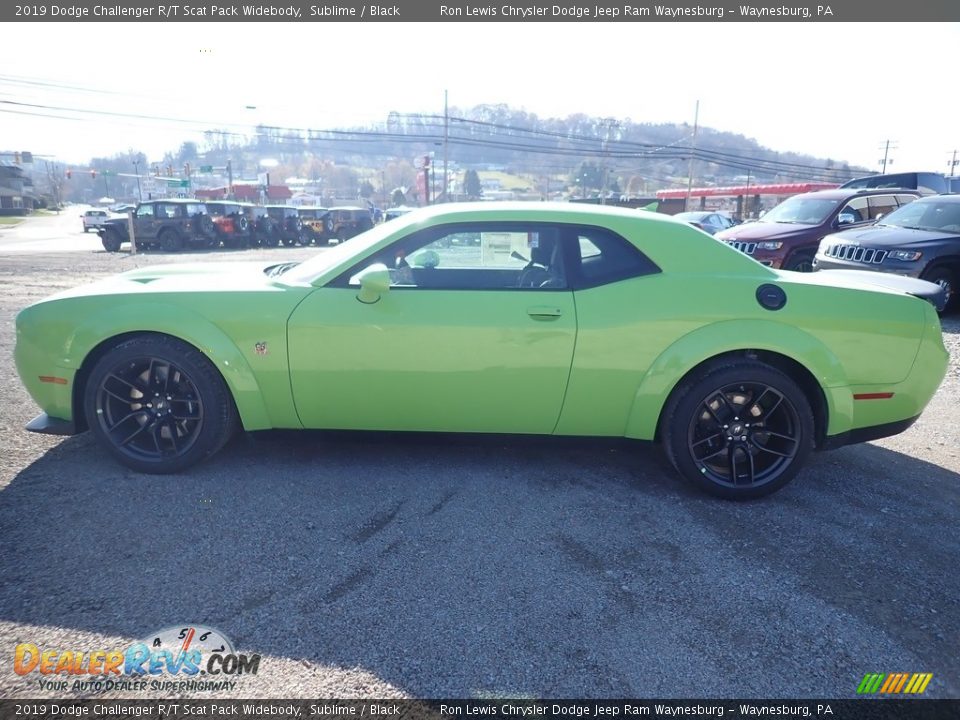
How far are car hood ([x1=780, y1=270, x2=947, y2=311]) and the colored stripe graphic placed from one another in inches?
74.7

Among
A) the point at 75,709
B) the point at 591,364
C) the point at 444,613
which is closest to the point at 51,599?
the point at 75,709

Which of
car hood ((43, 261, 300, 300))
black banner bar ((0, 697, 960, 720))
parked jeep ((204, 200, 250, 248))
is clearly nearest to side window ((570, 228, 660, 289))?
car hood ((43, 261, 300, 300))

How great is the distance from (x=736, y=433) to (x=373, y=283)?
81.2 inches

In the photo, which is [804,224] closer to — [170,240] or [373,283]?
[373,283]

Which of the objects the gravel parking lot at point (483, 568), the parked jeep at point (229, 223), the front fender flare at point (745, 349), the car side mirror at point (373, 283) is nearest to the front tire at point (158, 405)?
the gravel parking lot at point (483, 568)

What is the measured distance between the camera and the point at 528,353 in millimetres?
3111

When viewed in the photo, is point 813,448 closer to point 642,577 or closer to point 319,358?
point 642,577

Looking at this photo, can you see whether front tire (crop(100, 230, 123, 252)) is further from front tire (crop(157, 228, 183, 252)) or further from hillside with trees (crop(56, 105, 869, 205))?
hillside with trees (crop(56, 105, 869, 205))

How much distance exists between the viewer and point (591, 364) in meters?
3.12

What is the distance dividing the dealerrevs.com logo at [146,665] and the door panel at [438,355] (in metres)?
1.41

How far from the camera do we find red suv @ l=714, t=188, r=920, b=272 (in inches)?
386

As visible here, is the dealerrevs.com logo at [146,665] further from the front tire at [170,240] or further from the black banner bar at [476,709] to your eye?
the front tire at [170,240]

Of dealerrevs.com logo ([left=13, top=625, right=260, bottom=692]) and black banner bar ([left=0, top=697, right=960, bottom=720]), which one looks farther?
dealerrevs.com logo ([left=13, top=625, right=260, bottom=692])

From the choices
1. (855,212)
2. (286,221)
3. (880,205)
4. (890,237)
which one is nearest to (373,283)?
(890,237)
